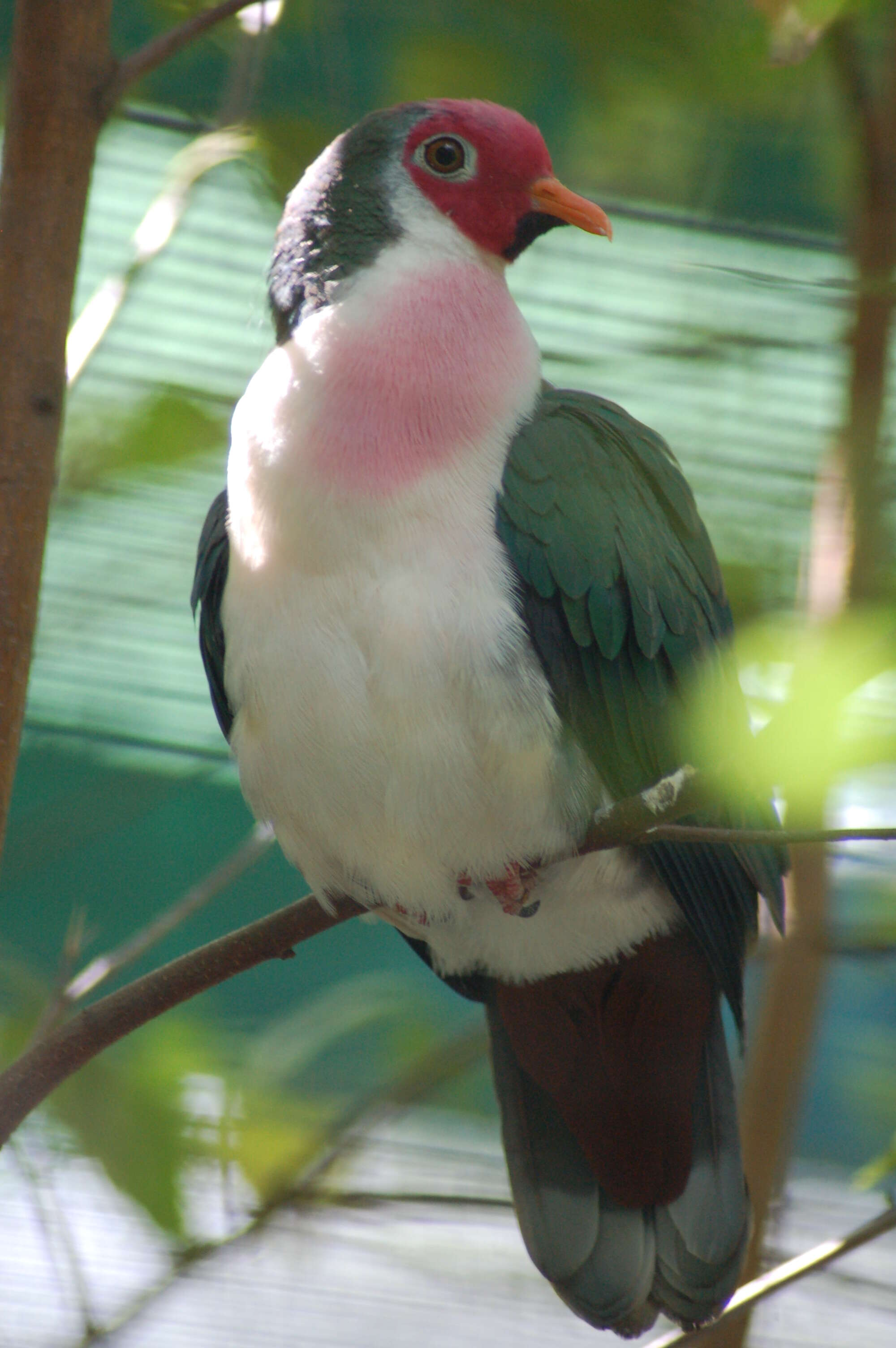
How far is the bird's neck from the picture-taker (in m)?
1.47

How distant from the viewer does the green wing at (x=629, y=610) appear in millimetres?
1541

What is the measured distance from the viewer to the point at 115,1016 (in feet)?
4.11

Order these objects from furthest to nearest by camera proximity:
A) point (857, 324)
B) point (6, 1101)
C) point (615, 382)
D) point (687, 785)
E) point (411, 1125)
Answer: point (411, 1125) → point (615, 382) → point (857, 324) → point (6, 1101) → point (687, 785)

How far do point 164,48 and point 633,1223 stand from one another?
1384 millimetres

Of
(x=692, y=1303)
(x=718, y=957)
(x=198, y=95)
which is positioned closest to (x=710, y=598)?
(x=718, y=957)

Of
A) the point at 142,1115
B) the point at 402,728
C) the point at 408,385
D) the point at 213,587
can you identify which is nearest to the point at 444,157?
the point at 408,385

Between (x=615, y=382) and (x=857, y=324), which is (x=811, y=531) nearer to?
(x=857, y=324)

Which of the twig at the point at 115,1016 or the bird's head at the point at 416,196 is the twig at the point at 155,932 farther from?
the bird's head at the point at 416,196

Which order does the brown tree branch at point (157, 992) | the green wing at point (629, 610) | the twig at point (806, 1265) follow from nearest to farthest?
the brown tree branch at point (157, 992)
the twig at point (806, 1265)
the green wing at point (629, 610)

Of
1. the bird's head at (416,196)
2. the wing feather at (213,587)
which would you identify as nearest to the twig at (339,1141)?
the wing feather at (213,587)

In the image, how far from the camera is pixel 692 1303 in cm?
170

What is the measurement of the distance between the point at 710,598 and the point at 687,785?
2.27 ft

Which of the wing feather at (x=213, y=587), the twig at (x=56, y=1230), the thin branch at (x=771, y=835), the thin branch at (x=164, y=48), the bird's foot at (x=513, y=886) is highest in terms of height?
the thin branch at (x=164, y=48)

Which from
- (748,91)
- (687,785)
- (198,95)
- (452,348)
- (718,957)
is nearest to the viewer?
(687,785)
